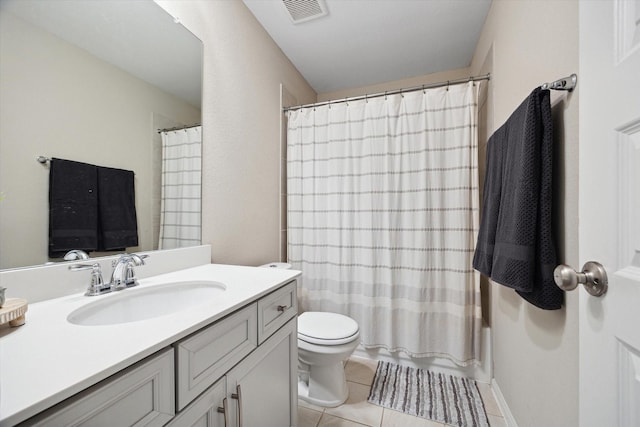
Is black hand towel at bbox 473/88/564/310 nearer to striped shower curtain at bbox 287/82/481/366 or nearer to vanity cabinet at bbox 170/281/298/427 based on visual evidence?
striped shower curtain at bbox 287/82/481/366

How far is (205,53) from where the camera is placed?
137 cm

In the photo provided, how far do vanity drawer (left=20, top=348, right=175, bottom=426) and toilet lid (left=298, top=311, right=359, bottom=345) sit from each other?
897 mm

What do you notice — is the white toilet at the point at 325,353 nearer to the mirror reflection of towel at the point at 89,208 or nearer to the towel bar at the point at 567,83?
the mirror reflection of towel at the point at 89,208

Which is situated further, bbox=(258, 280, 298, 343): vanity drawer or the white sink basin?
bbox=(258, 280, 298, 343): vanity drawer

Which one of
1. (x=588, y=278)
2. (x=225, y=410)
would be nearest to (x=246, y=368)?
(x=225, y=410)

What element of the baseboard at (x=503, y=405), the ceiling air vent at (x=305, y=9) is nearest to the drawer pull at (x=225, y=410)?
the baseboard at (x=503, y=405)

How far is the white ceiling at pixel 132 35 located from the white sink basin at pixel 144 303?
0.88 m

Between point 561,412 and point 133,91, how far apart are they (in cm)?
196

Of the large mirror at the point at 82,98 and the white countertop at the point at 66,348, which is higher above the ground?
the large mirror at the point at 82,98

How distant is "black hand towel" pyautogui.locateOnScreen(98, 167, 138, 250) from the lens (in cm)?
93

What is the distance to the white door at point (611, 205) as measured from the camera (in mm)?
402

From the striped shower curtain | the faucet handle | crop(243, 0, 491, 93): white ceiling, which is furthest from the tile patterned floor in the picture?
crop(243, 0, 491, 93): white ceiling

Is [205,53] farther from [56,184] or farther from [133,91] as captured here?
[56,184]

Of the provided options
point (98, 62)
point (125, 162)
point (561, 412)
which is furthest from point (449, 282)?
point (98, 62)
